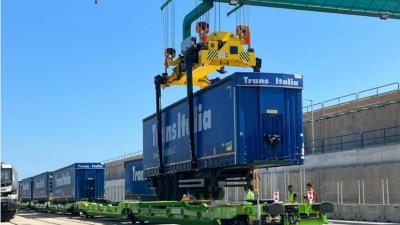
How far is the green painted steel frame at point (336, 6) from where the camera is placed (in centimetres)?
2112

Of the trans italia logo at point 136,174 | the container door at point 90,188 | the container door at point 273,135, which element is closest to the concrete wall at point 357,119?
the trans italia logo at point 136,174

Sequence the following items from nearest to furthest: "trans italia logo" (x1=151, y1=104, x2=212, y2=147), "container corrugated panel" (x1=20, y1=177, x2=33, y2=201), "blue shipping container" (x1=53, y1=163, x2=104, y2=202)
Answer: "trans italia logo" (x1=151, y1=104, x2=212, y2=147) < "blue shipping container" (x1=53, y1=163, x2=104, y2=202) < "container corrugated panel" (x1=20, y1=177, x2=33, y2=201)

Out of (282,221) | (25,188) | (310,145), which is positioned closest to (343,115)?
(310,145)

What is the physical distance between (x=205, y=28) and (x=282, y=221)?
870 centimetres

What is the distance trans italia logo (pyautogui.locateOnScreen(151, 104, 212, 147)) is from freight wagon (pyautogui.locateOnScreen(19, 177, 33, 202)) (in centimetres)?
3545

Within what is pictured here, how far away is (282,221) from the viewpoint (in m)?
14.0

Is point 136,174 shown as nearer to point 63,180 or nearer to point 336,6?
point 63,180

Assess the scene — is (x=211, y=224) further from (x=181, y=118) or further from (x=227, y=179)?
(x=181, y=118)

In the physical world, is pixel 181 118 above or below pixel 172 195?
above

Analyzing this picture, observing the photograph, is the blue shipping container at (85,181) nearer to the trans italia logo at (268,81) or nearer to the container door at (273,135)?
the container door at (273,135)

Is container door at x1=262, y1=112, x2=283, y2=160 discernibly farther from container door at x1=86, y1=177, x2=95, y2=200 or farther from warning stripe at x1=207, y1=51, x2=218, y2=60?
container door at x1=86, y1=177, x2=95, y2=200

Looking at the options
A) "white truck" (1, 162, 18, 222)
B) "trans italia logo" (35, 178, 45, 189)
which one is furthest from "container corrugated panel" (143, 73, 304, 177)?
"trans italia logo" (35, 178, 45, 189)

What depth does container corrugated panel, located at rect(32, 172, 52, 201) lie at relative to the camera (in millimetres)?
45250

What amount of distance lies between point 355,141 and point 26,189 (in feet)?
122
